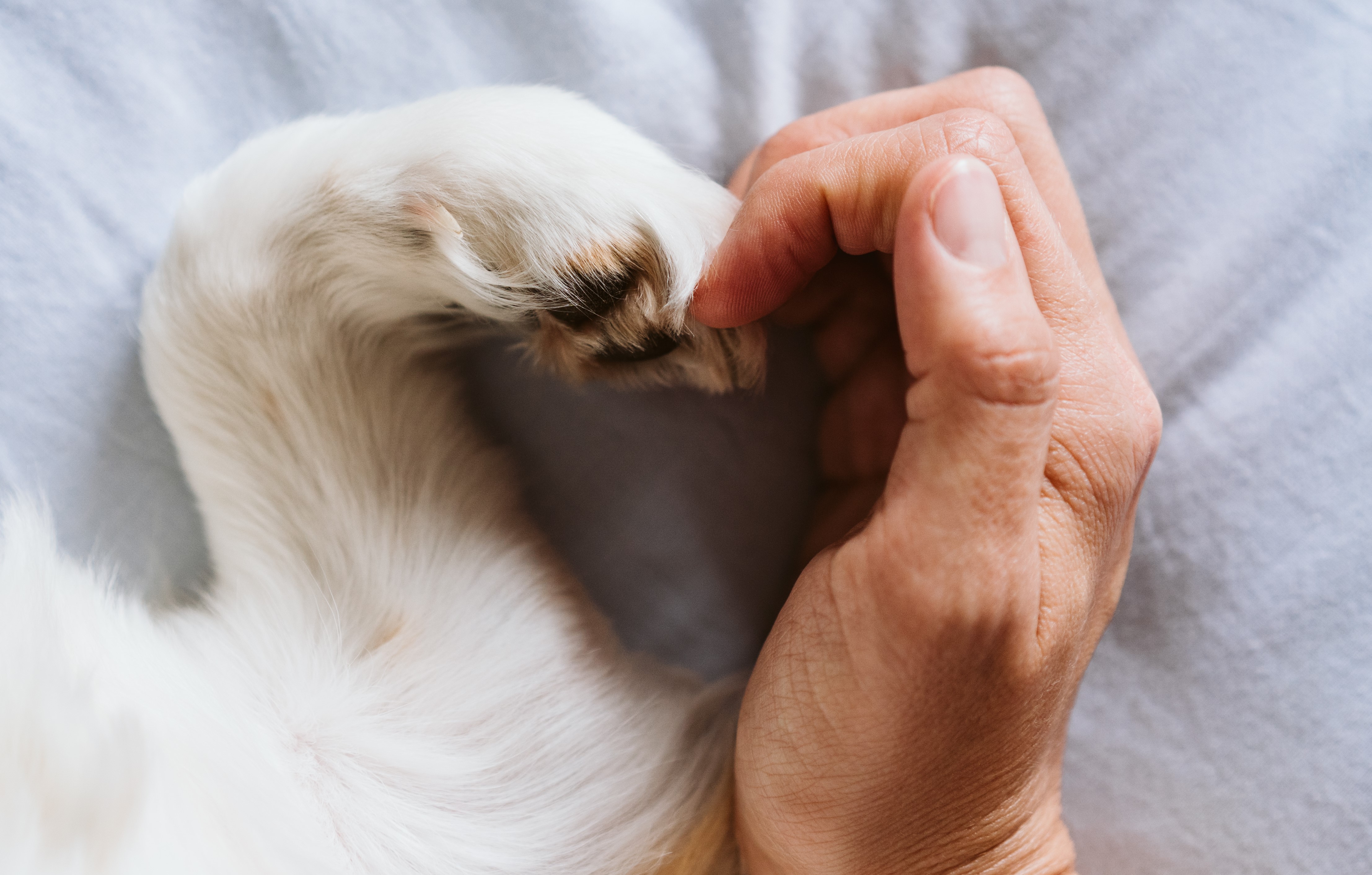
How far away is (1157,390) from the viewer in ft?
2.98

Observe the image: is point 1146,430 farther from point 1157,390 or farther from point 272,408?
point 272,408

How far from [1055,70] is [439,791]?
982 millimetres

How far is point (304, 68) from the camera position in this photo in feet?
2.67

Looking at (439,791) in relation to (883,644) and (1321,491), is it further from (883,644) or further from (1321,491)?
(1321,491)

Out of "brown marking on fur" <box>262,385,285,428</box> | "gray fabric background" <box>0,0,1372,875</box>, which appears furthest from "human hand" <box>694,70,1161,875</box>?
"brown marking on fur" <box>262,385,285,428</box>

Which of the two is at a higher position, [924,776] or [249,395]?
[249,395]

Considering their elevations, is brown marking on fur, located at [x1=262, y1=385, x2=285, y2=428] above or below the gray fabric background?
above

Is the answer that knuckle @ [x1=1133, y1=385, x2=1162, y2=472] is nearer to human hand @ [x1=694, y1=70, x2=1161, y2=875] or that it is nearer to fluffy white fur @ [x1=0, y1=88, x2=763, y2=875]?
human hand @ [x1=694, y1=70, x2=1161, y2=875]

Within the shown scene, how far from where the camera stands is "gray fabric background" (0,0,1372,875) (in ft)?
2.81

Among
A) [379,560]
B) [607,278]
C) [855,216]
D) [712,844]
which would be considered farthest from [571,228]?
[712,844]

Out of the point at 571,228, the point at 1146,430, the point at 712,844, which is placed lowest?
the point at 712,844

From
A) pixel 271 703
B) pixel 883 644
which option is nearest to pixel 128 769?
pixel 271 703

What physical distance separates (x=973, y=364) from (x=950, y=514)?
0.35 ft

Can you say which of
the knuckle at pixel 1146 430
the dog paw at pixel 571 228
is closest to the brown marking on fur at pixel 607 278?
the dog paw at pixel 571 228
